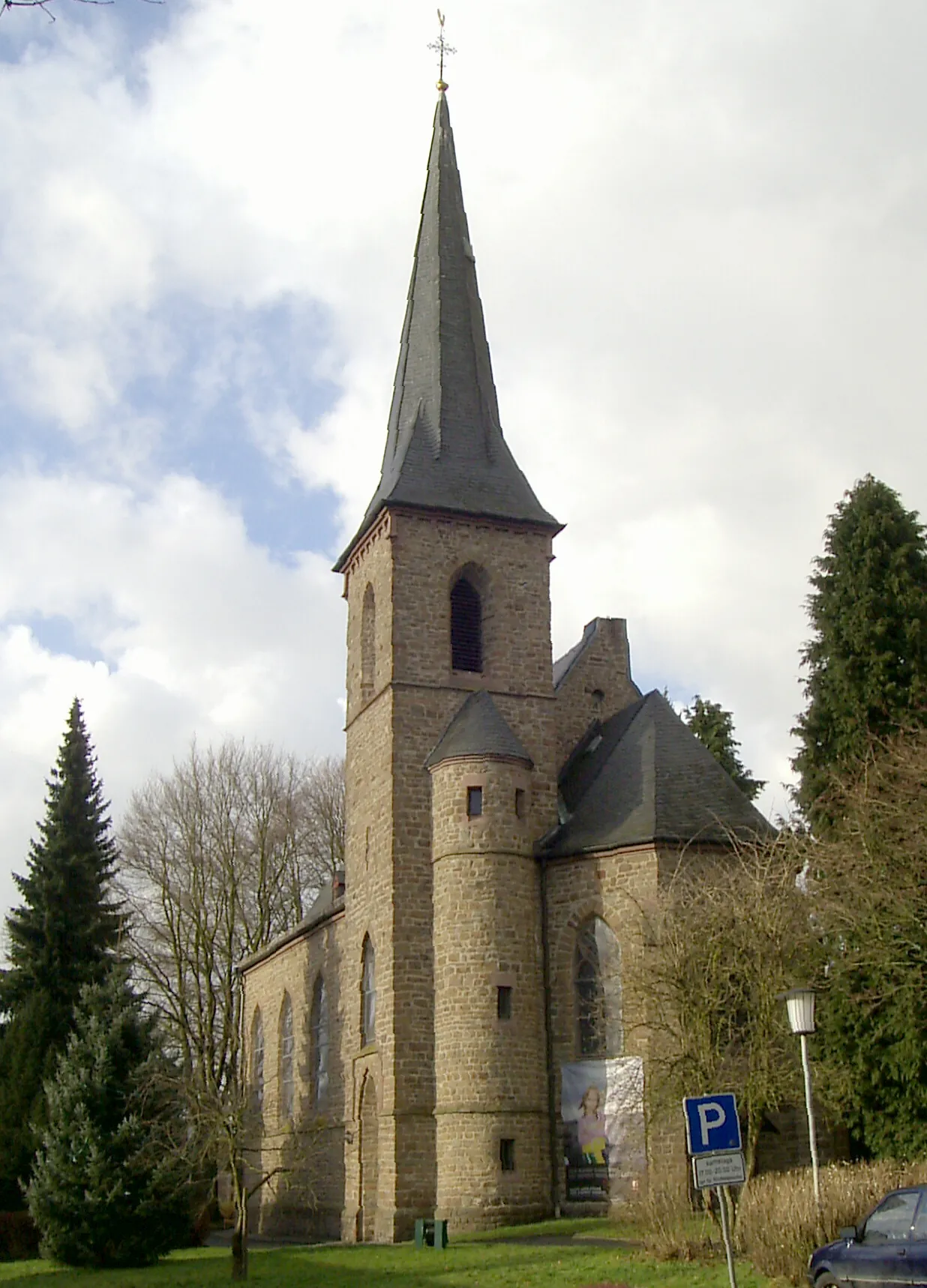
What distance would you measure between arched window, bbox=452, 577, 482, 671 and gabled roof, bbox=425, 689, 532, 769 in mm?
1152

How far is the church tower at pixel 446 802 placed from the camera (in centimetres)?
2627

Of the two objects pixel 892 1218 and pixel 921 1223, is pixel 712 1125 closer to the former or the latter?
pixel 921 1223

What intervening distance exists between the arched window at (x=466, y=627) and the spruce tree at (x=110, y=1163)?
10.5 m

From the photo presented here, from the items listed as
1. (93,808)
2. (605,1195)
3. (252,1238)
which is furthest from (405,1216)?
(93,808)

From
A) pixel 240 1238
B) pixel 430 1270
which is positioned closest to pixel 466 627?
pixel 240 1238

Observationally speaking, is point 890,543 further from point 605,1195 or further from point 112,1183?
point 112,1183

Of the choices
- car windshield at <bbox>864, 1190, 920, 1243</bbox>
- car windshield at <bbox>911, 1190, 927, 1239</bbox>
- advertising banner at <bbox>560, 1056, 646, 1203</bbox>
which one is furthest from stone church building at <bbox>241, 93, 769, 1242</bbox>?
car windshield at <bbox>911, 1190, 927, 1239</bbox>

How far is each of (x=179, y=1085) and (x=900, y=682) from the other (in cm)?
1538

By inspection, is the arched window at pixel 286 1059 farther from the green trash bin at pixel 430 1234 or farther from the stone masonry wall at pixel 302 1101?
the green trash bin at pixel 430 1234

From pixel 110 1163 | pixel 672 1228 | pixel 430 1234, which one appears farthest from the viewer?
pixel 110 1163

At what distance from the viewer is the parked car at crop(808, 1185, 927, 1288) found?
41.6 feet

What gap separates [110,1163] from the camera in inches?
959

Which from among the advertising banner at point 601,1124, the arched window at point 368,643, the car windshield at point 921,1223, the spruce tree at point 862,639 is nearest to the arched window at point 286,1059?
the arched window at point 368,643

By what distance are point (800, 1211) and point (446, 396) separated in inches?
875
